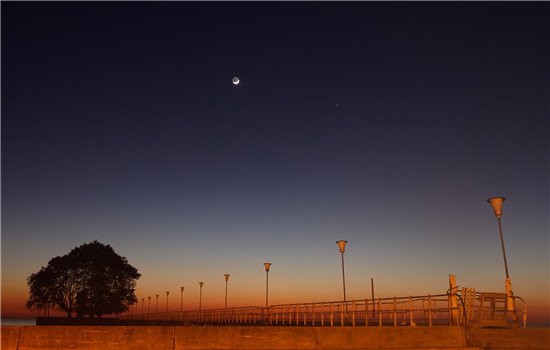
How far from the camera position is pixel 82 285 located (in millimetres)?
56812

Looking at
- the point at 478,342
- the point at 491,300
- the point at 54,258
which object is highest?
A: the point at 54,258

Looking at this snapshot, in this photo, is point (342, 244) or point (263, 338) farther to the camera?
point (342, 244)

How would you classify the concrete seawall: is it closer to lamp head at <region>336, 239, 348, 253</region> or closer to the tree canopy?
lamp head at <region>336, 239, 348, 253</region>

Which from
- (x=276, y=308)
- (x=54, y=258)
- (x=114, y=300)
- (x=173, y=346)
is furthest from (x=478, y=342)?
(x=54, y=258)

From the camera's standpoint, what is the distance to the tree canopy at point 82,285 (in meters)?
55.8

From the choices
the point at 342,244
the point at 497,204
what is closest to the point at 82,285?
the point at 342,244

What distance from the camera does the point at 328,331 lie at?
1268 centimetres

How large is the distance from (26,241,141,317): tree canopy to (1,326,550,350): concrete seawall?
48.0m

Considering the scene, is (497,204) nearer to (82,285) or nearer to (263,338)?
(263,338)

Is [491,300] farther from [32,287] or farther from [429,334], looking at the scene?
[32,287]

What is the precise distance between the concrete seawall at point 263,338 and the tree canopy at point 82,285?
47997 mm

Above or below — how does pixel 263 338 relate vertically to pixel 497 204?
below

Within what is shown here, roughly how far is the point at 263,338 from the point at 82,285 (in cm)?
5089

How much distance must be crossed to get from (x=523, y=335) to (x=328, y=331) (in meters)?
6.14
